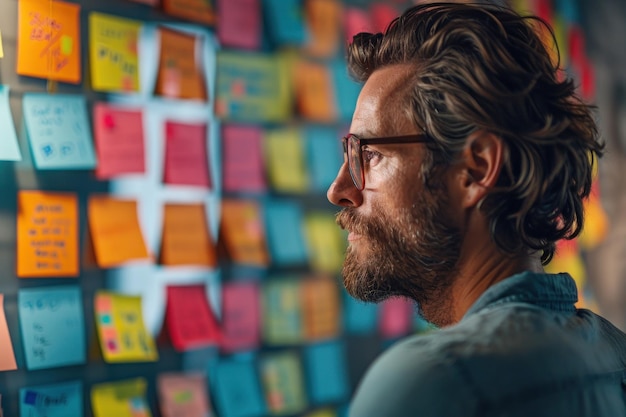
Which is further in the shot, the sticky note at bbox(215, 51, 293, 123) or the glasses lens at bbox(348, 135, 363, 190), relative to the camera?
the sticky note at bbox(215, 51, 293, 123)

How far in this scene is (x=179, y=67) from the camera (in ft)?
5.48

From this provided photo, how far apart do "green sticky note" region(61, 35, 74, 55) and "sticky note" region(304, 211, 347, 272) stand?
75 cm

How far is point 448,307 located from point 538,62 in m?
0.41

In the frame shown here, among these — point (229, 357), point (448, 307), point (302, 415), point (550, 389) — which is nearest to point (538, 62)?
point (448, 307)

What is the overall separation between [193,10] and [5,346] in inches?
32.0

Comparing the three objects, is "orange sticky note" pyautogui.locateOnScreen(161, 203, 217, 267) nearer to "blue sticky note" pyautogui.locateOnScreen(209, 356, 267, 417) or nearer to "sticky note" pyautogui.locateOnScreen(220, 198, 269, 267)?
"sticky note" pyautogui.locateOnScreen(220, 198, 269, 267)

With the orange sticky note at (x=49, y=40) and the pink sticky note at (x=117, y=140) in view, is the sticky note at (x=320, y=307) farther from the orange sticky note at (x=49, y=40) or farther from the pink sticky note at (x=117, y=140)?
the orange sticky note at (x=49, y=40)

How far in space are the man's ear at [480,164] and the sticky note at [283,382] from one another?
2.65ft

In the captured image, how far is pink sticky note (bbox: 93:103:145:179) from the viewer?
4.94ft

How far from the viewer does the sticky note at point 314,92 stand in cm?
197

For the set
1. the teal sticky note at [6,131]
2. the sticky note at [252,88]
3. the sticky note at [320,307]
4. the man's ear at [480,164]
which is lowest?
the sticky note at [320,307]

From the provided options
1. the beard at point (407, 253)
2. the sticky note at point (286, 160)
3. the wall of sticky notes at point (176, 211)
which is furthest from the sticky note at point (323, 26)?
the beard at point (407, 253)

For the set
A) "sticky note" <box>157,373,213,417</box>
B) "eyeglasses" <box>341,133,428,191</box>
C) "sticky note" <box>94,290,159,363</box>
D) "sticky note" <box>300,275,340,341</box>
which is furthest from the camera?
"sticky note" <box>300,275,340,341</box>

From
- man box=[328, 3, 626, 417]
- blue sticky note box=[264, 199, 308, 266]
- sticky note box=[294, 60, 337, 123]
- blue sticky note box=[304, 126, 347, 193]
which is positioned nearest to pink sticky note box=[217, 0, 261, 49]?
sticky note box=[294, 60, 337, 123]
